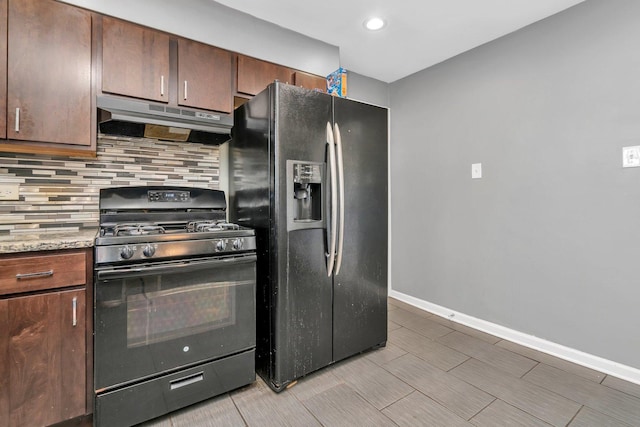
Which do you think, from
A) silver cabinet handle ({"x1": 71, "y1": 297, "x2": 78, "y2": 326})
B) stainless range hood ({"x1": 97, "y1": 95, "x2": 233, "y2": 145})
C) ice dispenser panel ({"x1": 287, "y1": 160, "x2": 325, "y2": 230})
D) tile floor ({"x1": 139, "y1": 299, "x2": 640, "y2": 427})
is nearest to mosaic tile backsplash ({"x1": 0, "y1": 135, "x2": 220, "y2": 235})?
stainless range hood ({"x1": 97, "y1": 95, "x2": 233, "y2": 145})

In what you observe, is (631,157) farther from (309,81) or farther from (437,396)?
(309,81)

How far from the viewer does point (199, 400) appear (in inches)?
63.9

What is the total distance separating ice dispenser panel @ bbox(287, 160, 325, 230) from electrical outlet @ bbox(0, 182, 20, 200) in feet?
Result: 5.12

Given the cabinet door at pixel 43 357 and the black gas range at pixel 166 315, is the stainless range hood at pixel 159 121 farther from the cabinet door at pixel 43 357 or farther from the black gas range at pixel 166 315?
the cabinet door at pixel 43 357

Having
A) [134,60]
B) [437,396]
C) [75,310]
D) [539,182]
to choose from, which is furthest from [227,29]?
[437,396]

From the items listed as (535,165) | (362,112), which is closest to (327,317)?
(362,112)

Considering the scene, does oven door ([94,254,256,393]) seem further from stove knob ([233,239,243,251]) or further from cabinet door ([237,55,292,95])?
cabinet door ([237,55,292,95])

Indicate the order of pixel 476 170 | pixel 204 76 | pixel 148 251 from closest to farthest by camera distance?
pixel 148 251 < pixel 204 76 < pixel 476 170

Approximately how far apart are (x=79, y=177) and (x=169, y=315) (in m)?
1.13

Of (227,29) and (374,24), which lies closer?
(227,29)

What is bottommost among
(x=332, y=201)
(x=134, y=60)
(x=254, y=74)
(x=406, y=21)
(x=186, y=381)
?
(x=186, y=381)

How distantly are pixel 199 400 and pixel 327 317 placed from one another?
830mm

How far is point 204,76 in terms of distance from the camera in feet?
6.82

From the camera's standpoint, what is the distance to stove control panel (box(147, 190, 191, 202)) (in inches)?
79.5
